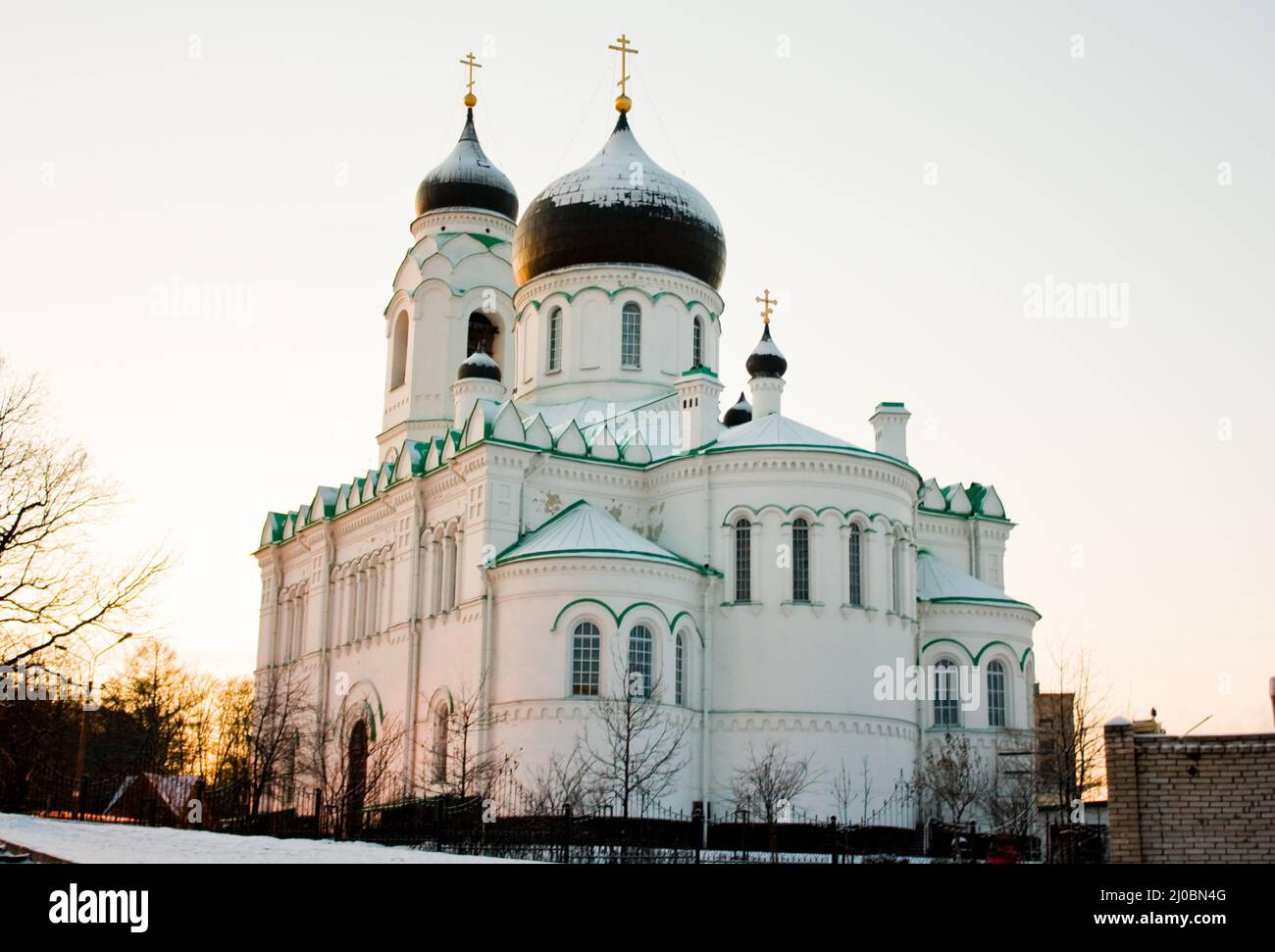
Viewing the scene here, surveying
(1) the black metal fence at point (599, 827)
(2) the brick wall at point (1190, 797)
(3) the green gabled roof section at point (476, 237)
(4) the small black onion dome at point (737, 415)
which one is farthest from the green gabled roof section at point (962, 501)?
(2) the brick wall at point (1190, 797)

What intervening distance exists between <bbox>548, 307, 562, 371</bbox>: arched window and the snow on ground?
19.4 meters

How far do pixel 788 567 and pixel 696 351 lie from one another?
9092 millimetres

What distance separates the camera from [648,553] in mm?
30312

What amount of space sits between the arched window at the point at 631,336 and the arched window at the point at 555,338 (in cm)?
180

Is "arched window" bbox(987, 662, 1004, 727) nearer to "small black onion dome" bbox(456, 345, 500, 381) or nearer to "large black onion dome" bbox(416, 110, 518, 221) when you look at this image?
"small black onion dome" bbox(456, 345, 500, 381)

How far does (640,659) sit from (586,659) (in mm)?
1167

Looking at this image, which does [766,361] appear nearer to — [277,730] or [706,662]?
[706,662]

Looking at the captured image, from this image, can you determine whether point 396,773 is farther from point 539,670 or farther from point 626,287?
point 626,287

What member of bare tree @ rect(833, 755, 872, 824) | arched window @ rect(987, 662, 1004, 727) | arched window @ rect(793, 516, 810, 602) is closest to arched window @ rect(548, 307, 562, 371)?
arched window @ rect(793, 516, 810, 602)

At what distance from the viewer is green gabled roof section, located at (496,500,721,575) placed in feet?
97.9

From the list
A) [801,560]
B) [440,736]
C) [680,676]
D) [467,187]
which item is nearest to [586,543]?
[680,676]

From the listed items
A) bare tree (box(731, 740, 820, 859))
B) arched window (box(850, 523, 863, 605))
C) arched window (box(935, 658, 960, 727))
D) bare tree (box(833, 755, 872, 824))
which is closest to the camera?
bare tree (box(731, 740, 820, 859))

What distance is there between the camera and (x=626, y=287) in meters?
37.3
